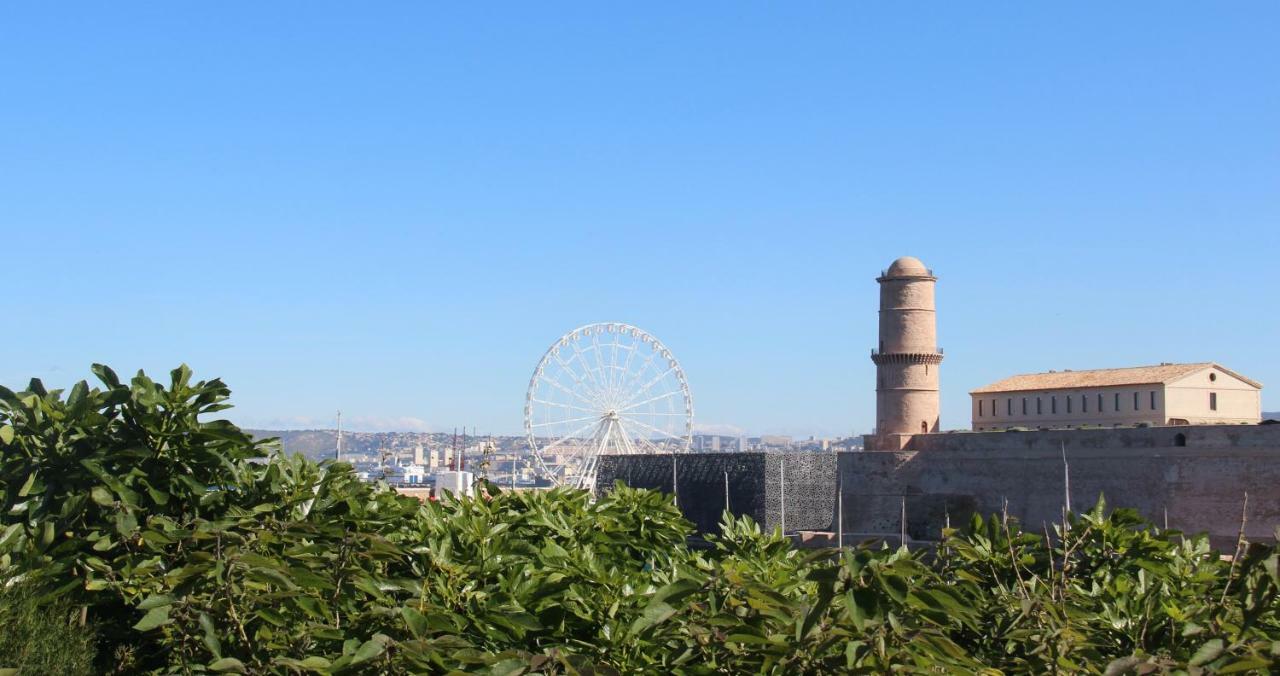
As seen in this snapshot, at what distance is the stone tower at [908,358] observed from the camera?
4903cm

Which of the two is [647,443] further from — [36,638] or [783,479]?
[36,638]

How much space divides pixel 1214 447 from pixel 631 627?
121 feet

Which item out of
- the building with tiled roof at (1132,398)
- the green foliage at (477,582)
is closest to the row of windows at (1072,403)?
the building with tiled roof at (1132,398)

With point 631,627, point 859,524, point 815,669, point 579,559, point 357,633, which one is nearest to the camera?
point 815,669

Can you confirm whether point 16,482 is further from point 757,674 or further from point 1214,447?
point 1214,447

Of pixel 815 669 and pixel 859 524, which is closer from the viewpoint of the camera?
pixel 815 669

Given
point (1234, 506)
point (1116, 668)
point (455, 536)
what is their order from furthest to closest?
point (1234, 506) → point (455, 536) → point (1116, 668)

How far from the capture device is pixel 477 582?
5.62 m

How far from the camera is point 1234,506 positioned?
1441 inches

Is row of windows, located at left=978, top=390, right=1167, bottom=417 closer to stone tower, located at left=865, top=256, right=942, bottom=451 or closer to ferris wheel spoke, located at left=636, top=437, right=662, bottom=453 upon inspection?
stone tower, located at left=865, top=256, right=942, bottom=451

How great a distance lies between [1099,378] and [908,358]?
7.12m

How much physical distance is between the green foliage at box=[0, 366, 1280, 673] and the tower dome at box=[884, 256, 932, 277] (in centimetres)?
4297

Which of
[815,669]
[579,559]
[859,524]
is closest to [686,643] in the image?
[815,669]

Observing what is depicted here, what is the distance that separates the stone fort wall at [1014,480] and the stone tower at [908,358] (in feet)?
A: 6.11
